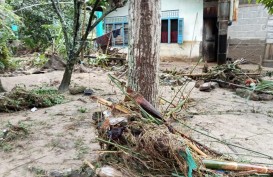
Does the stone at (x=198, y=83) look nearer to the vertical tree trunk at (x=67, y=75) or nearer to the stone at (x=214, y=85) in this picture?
the stone at (x=214, y=85)

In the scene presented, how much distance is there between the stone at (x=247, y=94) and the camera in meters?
5.52

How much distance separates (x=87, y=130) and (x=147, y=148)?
73.3 inches

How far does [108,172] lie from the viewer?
200 cm

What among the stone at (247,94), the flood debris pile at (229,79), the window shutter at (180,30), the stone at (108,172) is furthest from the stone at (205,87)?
the window shutter at (180,30)

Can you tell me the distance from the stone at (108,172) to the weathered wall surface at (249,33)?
961 centimetres

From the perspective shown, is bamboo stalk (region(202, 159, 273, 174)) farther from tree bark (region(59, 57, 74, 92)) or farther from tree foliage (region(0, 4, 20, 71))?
tree foliage (region(0, 4, 20, 71))

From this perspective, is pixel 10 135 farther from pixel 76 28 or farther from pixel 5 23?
pixel 5 23

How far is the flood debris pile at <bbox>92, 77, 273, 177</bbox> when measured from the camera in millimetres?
1976

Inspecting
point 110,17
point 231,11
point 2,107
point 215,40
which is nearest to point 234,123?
point 2,107

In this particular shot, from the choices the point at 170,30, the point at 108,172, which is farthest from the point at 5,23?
the point at 170,30

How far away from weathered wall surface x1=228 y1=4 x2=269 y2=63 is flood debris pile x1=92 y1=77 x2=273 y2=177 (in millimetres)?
9146

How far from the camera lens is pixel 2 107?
459 cm

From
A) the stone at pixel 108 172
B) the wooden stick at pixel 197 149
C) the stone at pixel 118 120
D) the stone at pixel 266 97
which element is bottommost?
the stone at pixel 266 97

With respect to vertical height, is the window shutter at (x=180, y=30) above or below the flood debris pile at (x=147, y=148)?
above
